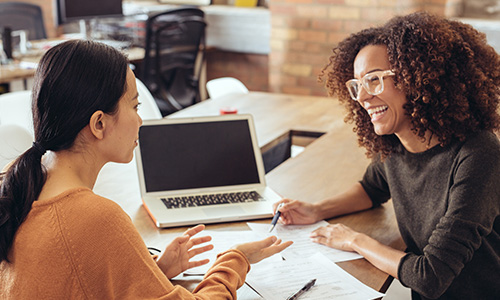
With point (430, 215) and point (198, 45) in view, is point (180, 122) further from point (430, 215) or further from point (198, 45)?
point (198, 45)

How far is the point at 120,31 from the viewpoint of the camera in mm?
4746

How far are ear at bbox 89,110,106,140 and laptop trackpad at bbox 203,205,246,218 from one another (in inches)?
24.8

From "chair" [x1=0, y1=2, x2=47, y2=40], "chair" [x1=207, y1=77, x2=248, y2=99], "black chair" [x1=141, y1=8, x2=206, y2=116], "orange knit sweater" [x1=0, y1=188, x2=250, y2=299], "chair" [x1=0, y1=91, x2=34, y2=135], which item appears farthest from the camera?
"chair" [x1=0, y1=2, x2=47, y2=40]

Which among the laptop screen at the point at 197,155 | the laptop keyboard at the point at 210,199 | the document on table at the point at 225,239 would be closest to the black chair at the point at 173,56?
the laptop screen at the point at 197,155

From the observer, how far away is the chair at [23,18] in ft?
14.9

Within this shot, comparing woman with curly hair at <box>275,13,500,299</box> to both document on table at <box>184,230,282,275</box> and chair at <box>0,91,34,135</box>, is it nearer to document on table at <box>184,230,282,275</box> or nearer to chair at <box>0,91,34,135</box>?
document on table at <box>184,230,282,275</box>

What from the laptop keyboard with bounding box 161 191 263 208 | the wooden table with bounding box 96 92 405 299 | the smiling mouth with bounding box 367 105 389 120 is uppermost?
the smiling mouth with bounding box 367 105 389 120

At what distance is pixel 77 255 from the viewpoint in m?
0.97

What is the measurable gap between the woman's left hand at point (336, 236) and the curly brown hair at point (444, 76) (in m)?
0.30

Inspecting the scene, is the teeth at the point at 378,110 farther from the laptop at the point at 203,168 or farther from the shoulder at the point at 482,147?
the laptop at the point at 203,168

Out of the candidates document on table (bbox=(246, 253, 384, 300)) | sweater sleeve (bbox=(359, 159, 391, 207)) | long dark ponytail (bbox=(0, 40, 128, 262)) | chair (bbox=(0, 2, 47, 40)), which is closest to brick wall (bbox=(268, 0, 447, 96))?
chair (bbox=(0, 2, 47, 40))

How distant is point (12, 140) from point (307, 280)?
111cm

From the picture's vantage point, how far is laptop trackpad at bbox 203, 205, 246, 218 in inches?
64.2

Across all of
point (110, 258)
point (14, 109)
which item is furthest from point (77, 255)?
point (14, 109)
